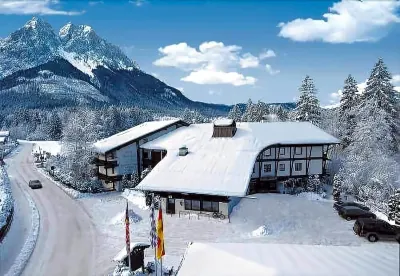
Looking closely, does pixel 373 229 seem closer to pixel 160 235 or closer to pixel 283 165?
pixel 283 165

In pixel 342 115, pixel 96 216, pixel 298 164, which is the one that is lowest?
pixel 96 216

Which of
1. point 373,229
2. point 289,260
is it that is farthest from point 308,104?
point 289,260

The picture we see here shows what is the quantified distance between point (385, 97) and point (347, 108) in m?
9.71

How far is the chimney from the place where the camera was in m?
44.3

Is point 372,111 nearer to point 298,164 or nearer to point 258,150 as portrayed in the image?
point 298,164

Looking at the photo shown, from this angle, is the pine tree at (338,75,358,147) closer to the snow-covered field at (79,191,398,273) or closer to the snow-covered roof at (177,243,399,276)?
the snow-covered field at (79,191,398,273)

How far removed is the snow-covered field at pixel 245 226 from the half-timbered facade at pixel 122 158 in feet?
22.1

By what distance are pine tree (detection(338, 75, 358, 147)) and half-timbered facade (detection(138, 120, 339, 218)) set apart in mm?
10220

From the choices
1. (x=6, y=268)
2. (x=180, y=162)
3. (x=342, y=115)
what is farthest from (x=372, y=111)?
(x=6, y=268)

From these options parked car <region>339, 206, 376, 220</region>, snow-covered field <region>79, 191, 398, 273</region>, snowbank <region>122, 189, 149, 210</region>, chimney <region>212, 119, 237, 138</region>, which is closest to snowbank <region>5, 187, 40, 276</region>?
snow-covered field <region>79, 191, 398, 273</region>

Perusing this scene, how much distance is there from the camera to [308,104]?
57.8 metres

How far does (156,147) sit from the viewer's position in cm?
4478

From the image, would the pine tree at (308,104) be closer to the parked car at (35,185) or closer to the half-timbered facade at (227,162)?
A: the half-timbered facade at (227,162)

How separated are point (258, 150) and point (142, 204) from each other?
46.0 feet
